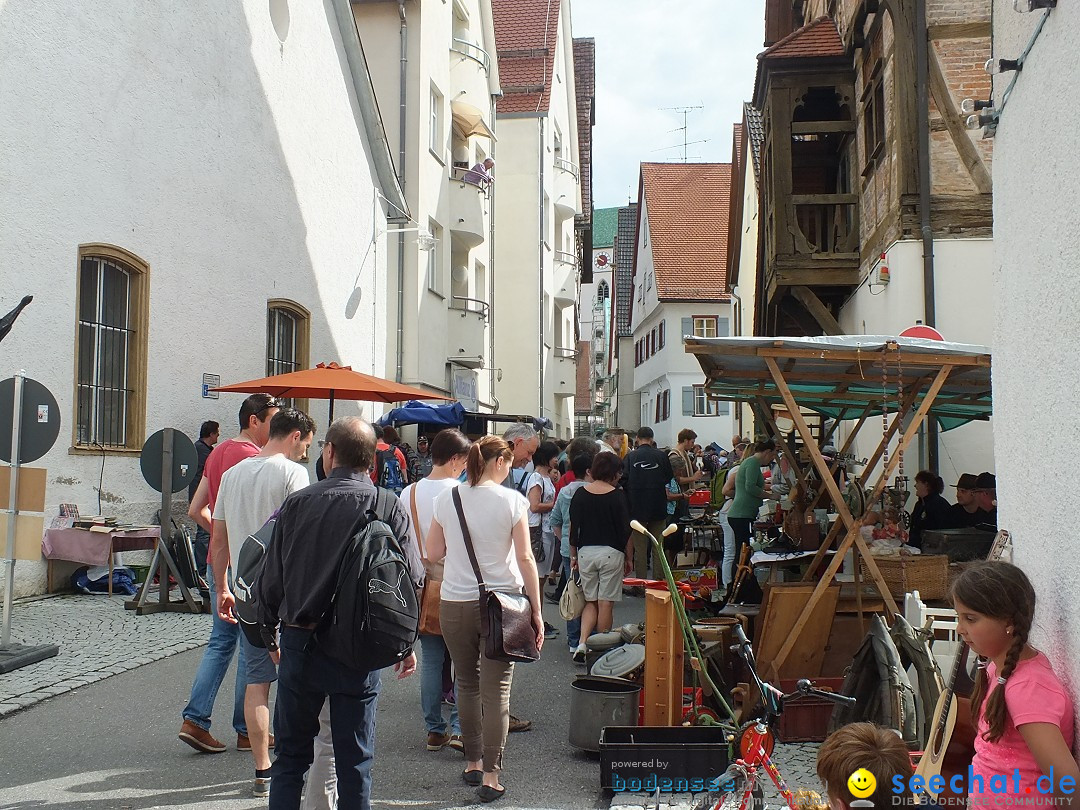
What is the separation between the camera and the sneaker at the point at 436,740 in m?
6.04

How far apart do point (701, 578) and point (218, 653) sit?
6.86 meters

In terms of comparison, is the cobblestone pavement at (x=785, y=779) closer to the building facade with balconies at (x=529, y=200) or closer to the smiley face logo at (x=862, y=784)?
the smiley face logo at (x=862, y=784)

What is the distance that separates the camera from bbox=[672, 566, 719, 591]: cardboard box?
416 inches

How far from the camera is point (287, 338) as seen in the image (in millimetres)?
15656

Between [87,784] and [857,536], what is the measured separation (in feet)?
15.5

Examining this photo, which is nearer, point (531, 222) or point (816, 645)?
point (816, 645)

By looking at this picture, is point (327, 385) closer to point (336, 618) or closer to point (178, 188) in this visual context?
point (178, 188)

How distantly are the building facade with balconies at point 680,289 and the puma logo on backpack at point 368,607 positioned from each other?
36619mm

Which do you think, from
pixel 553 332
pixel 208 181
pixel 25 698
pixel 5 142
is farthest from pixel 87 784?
pixel 553 332

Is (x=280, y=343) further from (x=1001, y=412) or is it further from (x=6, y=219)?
(x=1001, y=412)

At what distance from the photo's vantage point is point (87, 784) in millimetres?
5297

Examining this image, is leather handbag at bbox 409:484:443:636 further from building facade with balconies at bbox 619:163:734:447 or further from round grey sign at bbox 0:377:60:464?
building facade with balconies at bbox 619:163:734:447

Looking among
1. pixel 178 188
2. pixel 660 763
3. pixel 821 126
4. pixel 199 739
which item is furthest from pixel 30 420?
pixel 821 126

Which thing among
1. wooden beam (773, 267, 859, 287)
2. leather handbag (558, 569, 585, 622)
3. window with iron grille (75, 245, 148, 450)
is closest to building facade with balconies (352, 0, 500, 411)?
wooden beam (773, 267, 859, 287)
